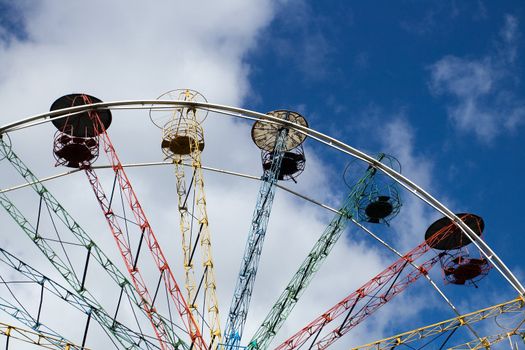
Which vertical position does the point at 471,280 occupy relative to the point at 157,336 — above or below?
above

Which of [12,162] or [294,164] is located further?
[294,164]

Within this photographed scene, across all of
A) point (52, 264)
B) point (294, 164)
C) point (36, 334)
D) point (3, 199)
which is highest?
point (294, 164)

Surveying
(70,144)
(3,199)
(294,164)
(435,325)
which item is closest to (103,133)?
(70,144)

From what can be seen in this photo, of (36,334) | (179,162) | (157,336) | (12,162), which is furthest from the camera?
(179,162)

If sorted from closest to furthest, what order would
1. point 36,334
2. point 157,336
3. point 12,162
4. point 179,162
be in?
1. point 36,334
2. point 157,336
3. point 12,162
4. point 179,162

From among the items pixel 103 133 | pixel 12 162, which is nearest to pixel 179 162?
pixel 103 133

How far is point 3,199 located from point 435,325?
963 inches

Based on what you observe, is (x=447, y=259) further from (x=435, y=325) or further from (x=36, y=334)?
(x=36, y=334)

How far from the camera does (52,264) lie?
44.1 m

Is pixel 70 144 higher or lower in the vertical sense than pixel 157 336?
higher

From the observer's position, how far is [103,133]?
47125 millimetres

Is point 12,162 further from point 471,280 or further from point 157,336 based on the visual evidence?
point 471,280

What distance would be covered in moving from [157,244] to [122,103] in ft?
24.5

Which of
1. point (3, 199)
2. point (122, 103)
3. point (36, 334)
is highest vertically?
point (122, 103)
